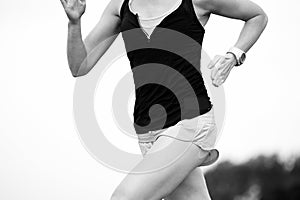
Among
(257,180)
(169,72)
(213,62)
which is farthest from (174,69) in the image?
(257,180)

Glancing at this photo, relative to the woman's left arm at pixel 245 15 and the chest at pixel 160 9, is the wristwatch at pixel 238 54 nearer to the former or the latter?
the woman's left arm at pixel 245 15

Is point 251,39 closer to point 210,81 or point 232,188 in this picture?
point 210,81

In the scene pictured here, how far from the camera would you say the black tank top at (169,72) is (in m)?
5.14

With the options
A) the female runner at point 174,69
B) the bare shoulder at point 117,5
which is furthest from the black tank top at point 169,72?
the bare shoulder at point 117,5

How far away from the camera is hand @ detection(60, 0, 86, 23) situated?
206 inches

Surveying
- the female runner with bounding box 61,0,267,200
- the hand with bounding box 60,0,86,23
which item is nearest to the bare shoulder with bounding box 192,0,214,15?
the female runner with bounding box 61,0,267,200

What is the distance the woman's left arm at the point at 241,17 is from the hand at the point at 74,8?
0.69 meters

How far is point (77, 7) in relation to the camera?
17.3 ft

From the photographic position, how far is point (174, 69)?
5.18 meters

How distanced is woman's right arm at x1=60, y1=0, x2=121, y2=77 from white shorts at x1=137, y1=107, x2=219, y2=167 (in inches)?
23.4

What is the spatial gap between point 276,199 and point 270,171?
457 cm

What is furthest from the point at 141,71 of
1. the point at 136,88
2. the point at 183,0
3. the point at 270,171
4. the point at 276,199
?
the point at 270,171

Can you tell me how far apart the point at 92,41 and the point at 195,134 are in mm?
948

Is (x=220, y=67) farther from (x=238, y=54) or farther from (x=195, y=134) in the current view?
(x=195, y=134)
